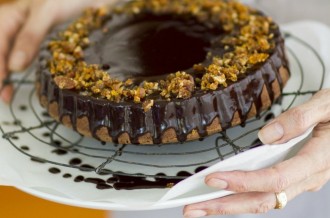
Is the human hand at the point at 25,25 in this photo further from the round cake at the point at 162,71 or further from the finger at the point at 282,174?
the finger at the point at 282,174

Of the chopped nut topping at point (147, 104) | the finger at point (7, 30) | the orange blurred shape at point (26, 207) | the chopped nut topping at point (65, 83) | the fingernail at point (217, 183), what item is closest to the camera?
the fingernail at point (217, 183)

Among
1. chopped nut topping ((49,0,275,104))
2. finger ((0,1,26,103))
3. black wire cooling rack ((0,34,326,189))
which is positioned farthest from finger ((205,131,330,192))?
finger ((0,1,26,103))

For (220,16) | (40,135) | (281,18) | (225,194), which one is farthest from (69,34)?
(281,18)

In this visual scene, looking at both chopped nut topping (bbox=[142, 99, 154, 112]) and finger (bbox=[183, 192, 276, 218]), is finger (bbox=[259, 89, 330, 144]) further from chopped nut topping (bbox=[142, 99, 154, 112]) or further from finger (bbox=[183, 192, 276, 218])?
chopped nut topping (bbox=[142, 99, 154, 112])

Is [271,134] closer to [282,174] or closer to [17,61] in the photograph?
[282,174]

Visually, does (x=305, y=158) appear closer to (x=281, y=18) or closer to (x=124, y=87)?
(x=124, y=87)

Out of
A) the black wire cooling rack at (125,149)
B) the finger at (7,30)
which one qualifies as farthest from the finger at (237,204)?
the finger at (7,30)

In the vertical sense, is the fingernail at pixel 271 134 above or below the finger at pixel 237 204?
above
